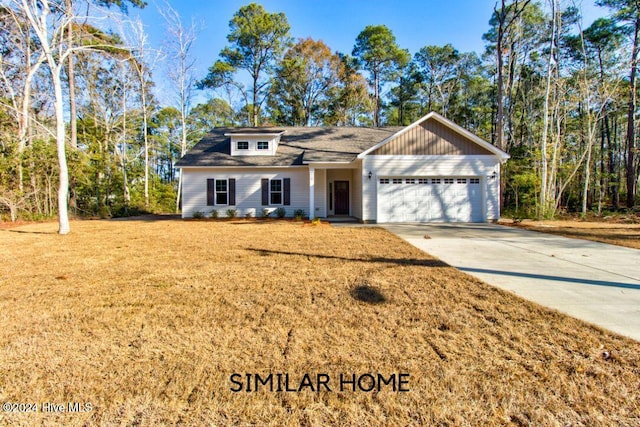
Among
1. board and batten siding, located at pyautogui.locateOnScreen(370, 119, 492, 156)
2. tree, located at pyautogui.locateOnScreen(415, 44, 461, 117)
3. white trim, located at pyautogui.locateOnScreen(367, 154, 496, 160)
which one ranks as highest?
tree, located at pyautogui.locateOnScreen(415, 44, 461, 117)

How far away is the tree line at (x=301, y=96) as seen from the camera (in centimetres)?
1372

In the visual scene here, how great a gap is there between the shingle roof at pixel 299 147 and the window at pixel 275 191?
2.98 feet

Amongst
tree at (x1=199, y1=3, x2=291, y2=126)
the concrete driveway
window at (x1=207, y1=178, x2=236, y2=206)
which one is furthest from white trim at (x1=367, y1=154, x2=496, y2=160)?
tree at (x1=199, y1=3, x2=291, y2=126)

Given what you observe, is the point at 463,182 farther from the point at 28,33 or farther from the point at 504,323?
the point at 28,33

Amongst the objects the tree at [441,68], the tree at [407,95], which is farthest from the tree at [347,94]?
the tree at [441,68]

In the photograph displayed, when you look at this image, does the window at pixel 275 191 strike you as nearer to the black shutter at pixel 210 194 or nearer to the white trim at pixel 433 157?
the black shutter at pixel 210 194

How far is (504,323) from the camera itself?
2951 mm

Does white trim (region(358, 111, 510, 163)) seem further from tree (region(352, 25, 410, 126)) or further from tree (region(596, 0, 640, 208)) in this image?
tree (region(352, 25, 410, 126))

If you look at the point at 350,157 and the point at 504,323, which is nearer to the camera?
the point at 504,323

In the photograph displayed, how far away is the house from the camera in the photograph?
1278 centimetres

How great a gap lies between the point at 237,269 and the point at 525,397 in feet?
13.7

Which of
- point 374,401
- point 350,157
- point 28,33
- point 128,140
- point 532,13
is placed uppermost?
point 532,13

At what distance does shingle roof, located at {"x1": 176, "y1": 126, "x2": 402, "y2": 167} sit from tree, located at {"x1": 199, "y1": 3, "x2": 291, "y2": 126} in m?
8.34

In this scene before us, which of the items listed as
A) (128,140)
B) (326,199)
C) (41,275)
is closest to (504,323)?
(41,275)
